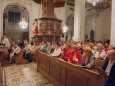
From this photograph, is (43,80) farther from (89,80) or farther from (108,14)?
(108,14)

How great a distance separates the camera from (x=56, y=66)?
527cm

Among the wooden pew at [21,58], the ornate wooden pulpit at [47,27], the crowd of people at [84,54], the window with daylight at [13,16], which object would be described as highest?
the window with daylight at [13,16]

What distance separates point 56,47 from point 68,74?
4.16 meters

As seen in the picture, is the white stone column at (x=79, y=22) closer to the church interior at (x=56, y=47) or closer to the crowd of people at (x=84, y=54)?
the church interior at (x=56, y=47)

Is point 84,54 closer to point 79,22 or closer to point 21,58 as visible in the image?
point 21,58

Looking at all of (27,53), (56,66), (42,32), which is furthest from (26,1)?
(56,66)

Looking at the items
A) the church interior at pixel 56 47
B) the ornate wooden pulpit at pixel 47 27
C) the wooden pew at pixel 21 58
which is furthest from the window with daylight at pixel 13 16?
the wooden pew at pixel 21 58

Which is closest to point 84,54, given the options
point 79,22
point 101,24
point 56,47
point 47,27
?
point 56,47

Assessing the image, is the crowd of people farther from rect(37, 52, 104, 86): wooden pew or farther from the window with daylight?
the window with daylight

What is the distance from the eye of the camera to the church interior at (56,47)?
12.5 feet

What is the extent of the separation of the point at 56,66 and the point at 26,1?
12.2 metres

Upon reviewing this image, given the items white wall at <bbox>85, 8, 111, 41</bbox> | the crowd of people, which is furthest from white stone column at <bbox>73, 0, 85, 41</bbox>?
white wall at <bbox>85, 8, 111, 41</bbox>

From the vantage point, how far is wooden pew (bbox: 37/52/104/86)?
10.6 feet

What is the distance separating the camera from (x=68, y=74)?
4293mm
